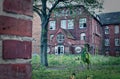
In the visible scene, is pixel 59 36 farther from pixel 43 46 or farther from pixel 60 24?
pixel 43 46

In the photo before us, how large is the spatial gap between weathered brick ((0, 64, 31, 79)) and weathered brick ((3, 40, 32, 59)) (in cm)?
3

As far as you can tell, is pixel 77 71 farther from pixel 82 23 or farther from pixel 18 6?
pixel 82 23

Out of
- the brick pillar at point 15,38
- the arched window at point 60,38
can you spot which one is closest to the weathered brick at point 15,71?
the brick pillar at point 15,38

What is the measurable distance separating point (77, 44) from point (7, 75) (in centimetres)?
4345

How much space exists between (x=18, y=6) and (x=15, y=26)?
0.08 m

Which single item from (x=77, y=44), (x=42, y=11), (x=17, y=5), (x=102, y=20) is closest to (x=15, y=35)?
(x=17, y=5)

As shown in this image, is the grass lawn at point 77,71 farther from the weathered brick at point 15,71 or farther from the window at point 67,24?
the window at point 67,24

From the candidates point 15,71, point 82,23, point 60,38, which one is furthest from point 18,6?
point 82,23

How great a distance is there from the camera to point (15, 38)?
1.04m

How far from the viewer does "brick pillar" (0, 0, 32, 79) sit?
98cm

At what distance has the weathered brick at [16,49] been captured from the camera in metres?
0.99

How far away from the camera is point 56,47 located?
148 ft

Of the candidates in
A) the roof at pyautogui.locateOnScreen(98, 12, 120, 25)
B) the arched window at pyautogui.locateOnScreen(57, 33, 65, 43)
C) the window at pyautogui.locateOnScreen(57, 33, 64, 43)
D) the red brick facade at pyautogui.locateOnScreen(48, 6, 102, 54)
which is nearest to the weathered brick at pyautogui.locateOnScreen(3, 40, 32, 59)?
the red brick facade at pyautogui.locateOnScreen(48, 6, 102, 54)

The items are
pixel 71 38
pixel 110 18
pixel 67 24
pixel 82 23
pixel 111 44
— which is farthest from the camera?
pixel 110 18
